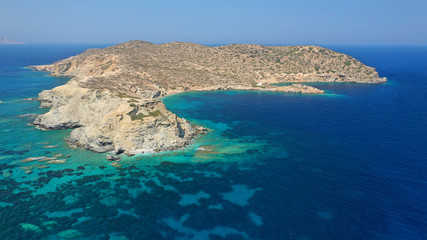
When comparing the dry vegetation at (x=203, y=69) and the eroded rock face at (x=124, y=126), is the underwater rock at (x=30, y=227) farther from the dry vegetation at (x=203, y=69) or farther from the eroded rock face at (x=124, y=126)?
the dry vegetation at (x=203, y=69)

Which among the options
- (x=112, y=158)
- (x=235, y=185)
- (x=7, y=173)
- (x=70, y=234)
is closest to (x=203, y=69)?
(x=112, y=158)

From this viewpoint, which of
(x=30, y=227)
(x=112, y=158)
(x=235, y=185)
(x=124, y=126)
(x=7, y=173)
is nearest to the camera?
(x=30, y=227)

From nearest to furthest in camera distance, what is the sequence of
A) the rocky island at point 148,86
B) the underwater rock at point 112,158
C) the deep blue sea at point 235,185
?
the deep blue sea at point 235,185
the underwater rock at point 112,158
the rocky island at point 148,86

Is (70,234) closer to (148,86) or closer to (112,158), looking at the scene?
(112,158)

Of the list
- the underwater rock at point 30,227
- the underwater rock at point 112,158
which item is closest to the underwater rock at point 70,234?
the underwater rock at point 30,227

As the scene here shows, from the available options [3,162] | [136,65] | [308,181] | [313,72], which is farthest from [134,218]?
[313,72]
